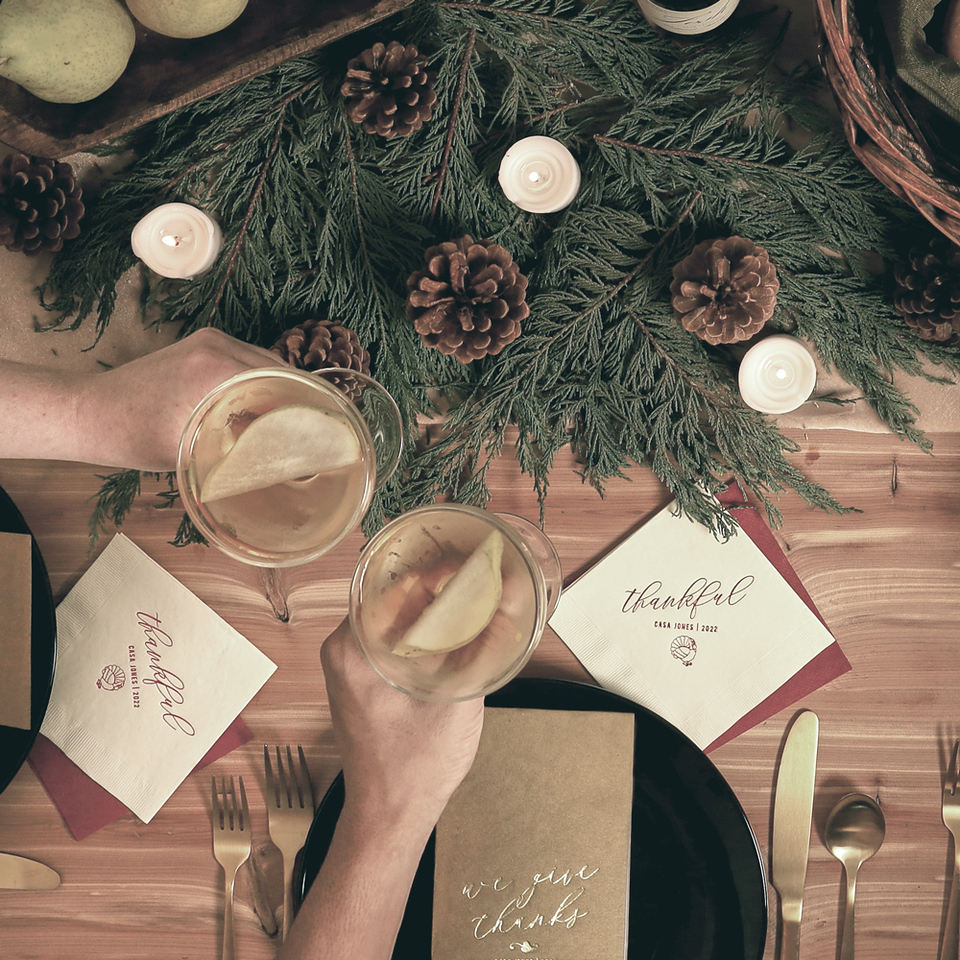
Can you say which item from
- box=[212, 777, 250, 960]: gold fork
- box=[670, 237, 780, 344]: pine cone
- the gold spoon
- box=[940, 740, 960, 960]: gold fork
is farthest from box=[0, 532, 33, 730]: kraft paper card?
box=[940, 740, 960, 960]: gold fork

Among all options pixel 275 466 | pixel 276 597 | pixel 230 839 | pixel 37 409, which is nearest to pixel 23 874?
pixel 230 839

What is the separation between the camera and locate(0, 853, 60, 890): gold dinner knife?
900 mm

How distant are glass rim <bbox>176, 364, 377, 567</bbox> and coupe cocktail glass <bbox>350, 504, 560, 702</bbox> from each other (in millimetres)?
45

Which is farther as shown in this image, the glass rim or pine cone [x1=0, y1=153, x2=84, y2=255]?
pine cone [x1=0, y1=153, x2=84, y2=255]

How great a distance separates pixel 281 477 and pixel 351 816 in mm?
351

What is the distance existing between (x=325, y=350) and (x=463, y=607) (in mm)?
316

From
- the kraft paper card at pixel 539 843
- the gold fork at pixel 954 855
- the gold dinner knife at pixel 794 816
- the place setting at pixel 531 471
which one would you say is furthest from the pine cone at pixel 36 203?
the gold fork at pixel 954 855

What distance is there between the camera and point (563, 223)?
2.69 feet

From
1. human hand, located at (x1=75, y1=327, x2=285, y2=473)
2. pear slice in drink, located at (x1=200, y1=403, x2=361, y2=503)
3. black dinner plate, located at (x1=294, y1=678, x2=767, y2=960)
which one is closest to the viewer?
pear slice in drink, located at (x1=200, y1=403, x2=361, y2=503)

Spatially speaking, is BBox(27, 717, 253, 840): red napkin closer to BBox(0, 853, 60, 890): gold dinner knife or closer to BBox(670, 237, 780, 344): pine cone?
BBox(0, 853, 60, 890): gold dinner knife

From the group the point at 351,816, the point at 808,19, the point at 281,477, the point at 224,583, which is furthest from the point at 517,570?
the point at 808,19

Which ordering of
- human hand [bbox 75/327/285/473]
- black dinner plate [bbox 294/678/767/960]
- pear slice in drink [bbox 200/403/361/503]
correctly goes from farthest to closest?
black dinner plate [bbox 294/678/767/960], human hand [bbox 75/327/285/473], pear slice in drink [bbox 200/403/361/503]

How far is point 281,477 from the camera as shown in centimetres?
63

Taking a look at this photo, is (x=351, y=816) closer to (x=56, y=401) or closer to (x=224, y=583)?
(x=224, y=583)
